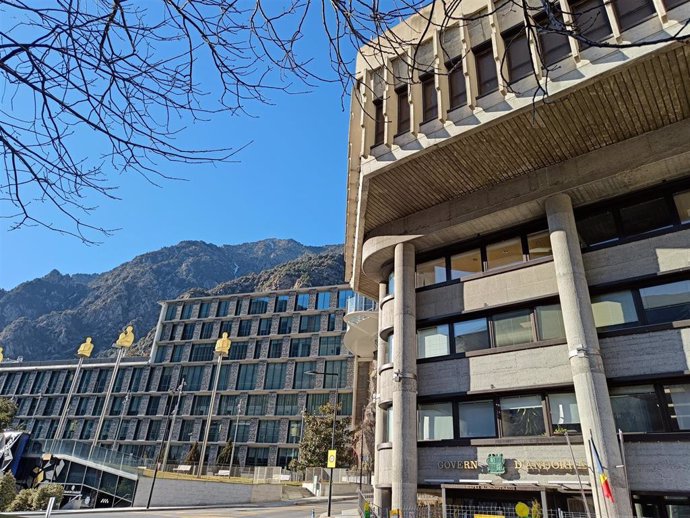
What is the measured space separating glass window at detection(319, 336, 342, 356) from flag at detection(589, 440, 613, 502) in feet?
188

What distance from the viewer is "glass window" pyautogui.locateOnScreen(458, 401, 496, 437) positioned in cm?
1655

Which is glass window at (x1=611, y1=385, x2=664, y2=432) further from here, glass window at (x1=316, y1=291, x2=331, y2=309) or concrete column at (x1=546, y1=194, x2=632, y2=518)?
glass window at (x1=316, y1=291, x2=331, y2=309)

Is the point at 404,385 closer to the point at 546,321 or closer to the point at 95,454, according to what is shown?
the point at 546,321

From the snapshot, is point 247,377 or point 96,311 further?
point 96,311

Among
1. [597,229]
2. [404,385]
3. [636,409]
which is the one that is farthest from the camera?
[404,385]

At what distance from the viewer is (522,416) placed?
15898mm

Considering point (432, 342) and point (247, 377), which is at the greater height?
point (247, 377)

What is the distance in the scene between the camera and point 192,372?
73938mm

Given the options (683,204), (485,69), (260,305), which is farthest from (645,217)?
(260,305)

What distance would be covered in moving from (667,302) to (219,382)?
67450 millimetres

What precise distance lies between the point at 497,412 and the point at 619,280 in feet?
20.2

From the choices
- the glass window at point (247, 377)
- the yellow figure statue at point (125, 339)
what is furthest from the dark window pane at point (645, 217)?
the glass window at point (247, 377)

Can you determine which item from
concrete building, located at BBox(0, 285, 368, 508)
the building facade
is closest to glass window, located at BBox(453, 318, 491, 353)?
concrete building, located at BBox(0, 285, 368, 508)

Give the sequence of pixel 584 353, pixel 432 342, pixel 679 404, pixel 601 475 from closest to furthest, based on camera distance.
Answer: pixel 601 475, pixel 679 404, pixel 584 353, pixel 432 342
